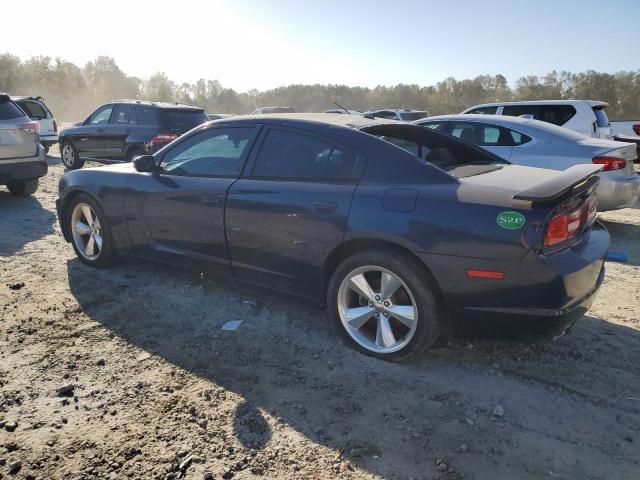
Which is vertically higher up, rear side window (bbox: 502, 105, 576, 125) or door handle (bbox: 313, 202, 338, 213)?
rear side window (bbox: 502, 105, 576, 125)

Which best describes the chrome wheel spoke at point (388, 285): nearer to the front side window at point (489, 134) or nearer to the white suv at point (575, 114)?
the front side window at point (489, 134)

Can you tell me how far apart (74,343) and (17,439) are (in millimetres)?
1048

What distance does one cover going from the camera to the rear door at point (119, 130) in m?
10.7

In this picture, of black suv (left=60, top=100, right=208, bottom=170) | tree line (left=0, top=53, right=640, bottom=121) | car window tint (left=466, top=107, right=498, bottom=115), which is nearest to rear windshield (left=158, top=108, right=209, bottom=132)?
black suv (left=60, top=100, right=208, bottom=170)

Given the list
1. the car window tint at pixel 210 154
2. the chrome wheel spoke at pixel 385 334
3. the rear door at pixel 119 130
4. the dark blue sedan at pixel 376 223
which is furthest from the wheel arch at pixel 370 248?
the rear door at pixel 119 130

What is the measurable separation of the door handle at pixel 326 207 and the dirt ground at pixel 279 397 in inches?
38.1

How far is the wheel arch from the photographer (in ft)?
10.1

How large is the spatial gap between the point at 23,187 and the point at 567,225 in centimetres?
856

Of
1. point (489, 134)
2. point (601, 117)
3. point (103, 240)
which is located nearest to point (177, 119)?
point (103, 240)

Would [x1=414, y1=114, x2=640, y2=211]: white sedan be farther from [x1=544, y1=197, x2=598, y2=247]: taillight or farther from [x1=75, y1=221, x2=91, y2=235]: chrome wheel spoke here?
[x1=75, y1=221, x2=91, y2=235]: chrome wheel spoke

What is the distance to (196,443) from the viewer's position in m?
2.51

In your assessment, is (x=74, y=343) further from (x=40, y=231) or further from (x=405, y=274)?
(x=40, y=231)

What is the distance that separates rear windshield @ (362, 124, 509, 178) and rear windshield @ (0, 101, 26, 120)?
6506mm

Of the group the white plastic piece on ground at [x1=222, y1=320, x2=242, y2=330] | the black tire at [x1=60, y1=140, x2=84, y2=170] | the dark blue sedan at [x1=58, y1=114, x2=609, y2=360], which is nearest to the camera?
the dark blue sedan at [x1=58, y1=114, x2=609, y2=360]
